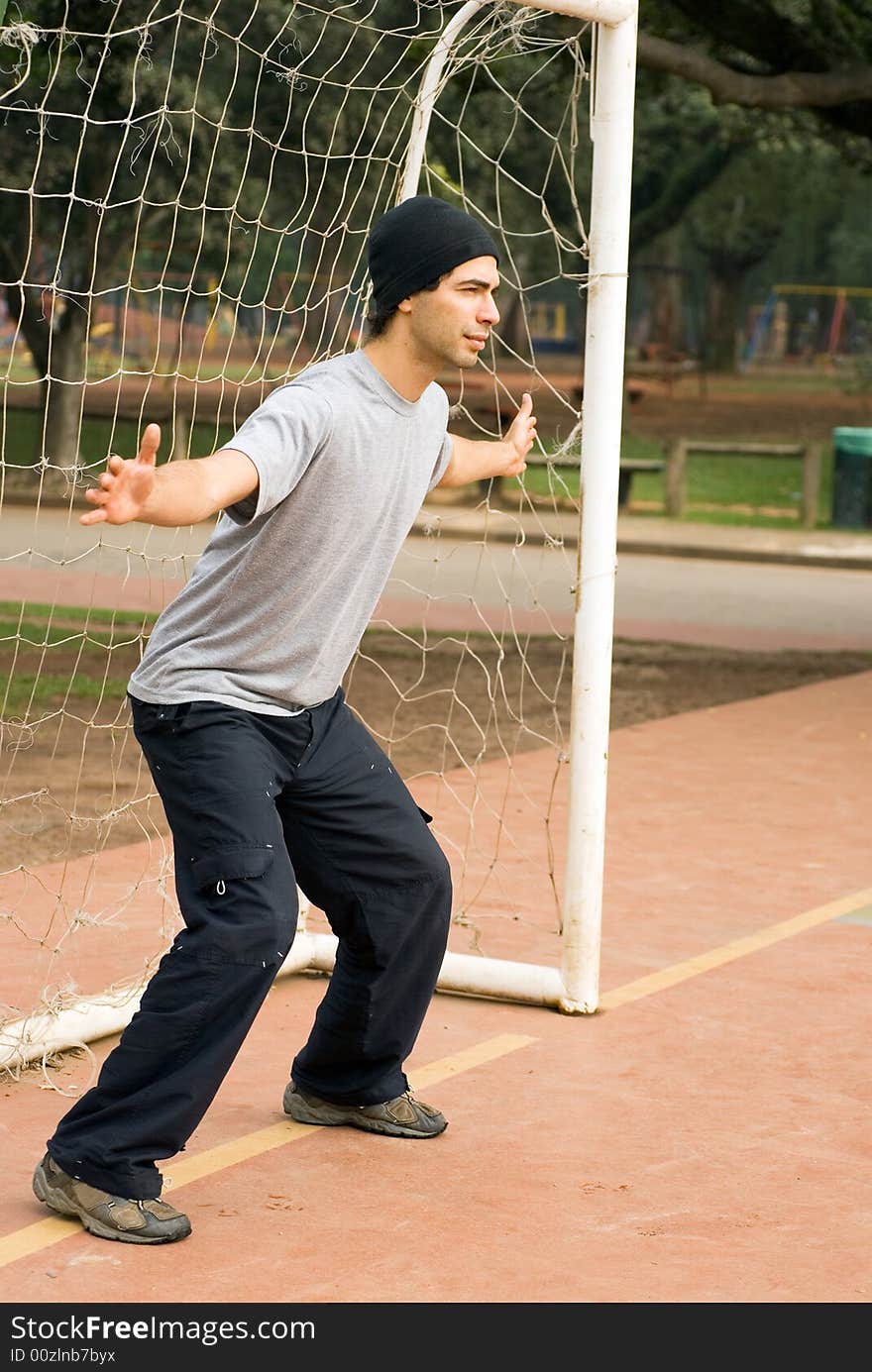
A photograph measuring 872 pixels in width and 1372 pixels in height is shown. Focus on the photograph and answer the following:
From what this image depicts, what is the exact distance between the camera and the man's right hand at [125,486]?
3236 mm

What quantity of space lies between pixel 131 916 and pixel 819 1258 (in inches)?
121

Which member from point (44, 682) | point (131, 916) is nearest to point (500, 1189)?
point (131, 916)

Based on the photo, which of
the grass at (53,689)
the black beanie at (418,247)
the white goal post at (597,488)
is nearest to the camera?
the black beanie at (418,247)

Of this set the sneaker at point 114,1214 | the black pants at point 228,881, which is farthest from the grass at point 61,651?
the sneaker at point 114,1214

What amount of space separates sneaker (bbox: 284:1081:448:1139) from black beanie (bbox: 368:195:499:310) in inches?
71.5

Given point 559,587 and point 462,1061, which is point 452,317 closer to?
point 462,1061

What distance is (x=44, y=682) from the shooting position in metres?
10.9

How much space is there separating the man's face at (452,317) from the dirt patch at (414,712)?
5.89 feet

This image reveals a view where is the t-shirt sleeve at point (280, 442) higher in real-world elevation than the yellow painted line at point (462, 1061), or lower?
higher

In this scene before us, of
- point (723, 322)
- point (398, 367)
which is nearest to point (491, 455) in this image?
point (398, 367)

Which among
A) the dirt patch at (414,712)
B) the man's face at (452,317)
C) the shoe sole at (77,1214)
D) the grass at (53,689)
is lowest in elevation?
the dirt patch at (414,712)

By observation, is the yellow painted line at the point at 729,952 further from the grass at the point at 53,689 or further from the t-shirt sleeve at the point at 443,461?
the grass at the point at 53,689

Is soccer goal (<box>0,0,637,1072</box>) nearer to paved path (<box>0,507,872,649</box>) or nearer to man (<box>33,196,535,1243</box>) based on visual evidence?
paved path (<box>0,507,872,649</box>)

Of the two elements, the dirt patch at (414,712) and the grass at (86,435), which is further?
the grass at (86,435)
